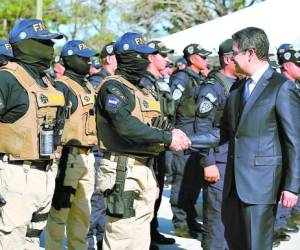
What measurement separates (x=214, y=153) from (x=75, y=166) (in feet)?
4.30

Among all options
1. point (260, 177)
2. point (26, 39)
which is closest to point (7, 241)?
point (26, 39)

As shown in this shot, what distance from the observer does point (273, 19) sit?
42.0 ft

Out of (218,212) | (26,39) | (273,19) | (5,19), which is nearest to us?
(26,39)

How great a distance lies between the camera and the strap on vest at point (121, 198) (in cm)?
509

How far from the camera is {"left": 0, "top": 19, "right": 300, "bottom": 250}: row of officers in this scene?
4770 mm

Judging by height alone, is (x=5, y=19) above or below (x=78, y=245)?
above

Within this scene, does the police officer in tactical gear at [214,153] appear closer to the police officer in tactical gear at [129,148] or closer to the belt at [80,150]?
the police officer in tactical gear at [129,148]

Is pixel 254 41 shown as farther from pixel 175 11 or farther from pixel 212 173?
pixel 175 11

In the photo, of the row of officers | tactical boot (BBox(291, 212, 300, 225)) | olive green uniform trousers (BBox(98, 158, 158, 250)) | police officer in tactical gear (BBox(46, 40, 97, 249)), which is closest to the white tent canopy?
tactical boot (BBox(291, 212, 300, 225))

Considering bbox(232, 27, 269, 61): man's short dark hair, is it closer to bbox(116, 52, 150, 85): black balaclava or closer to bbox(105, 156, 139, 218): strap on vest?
bbox(116, 52, 150, 85): black balaclava

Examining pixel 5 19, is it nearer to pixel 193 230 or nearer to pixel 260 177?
pixel 193 230

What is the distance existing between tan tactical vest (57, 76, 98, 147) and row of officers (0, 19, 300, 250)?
1 cm

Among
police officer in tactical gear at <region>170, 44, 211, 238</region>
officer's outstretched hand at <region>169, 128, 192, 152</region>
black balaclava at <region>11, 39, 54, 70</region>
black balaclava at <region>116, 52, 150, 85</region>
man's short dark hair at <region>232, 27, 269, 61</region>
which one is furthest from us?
police officer in tactical gear at <region>170, 44, 211, 238</region>

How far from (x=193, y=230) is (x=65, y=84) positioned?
9.56ft
